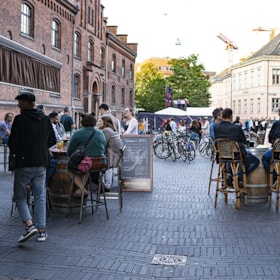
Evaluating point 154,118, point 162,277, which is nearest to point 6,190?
point 162,277

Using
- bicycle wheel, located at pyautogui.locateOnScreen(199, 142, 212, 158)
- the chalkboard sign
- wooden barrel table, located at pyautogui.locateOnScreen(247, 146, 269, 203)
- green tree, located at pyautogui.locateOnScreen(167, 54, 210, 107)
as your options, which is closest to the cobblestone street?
wooden barrel table, located at pyautogui.locateOnScreen(247, 146, 269, 203)

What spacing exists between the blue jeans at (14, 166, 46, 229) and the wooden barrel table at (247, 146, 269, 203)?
4.26m

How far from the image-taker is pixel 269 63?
6462 cm

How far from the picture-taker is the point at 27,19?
23734 mm

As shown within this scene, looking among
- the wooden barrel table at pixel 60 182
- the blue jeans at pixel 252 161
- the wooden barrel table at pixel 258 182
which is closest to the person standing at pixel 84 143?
the wooden barrel table at pixel 60 182

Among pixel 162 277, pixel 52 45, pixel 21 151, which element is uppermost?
pixel 52 45

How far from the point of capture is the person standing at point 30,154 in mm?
5992

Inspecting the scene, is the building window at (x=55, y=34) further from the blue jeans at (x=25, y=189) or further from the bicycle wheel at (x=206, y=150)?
the blue jeans at (x=25, y=189)

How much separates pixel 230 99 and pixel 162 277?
3080 inches

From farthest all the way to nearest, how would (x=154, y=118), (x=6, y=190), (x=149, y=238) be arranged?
1. (x=154, y=118)
2. (x=6, y=190)
3. (x=149, y=238)

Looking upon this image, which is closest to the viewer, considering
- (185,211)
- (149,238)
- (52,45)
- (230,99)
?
(149,238)

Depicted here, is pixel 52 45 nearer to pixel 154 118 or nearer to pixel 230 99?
pixel 154 118

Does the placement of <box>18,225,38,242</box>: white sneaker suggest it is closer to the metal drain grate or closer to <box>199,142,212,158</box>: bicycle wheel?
the metal drain grate

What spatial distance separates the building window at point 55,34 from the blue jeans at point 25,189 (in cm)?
2245
